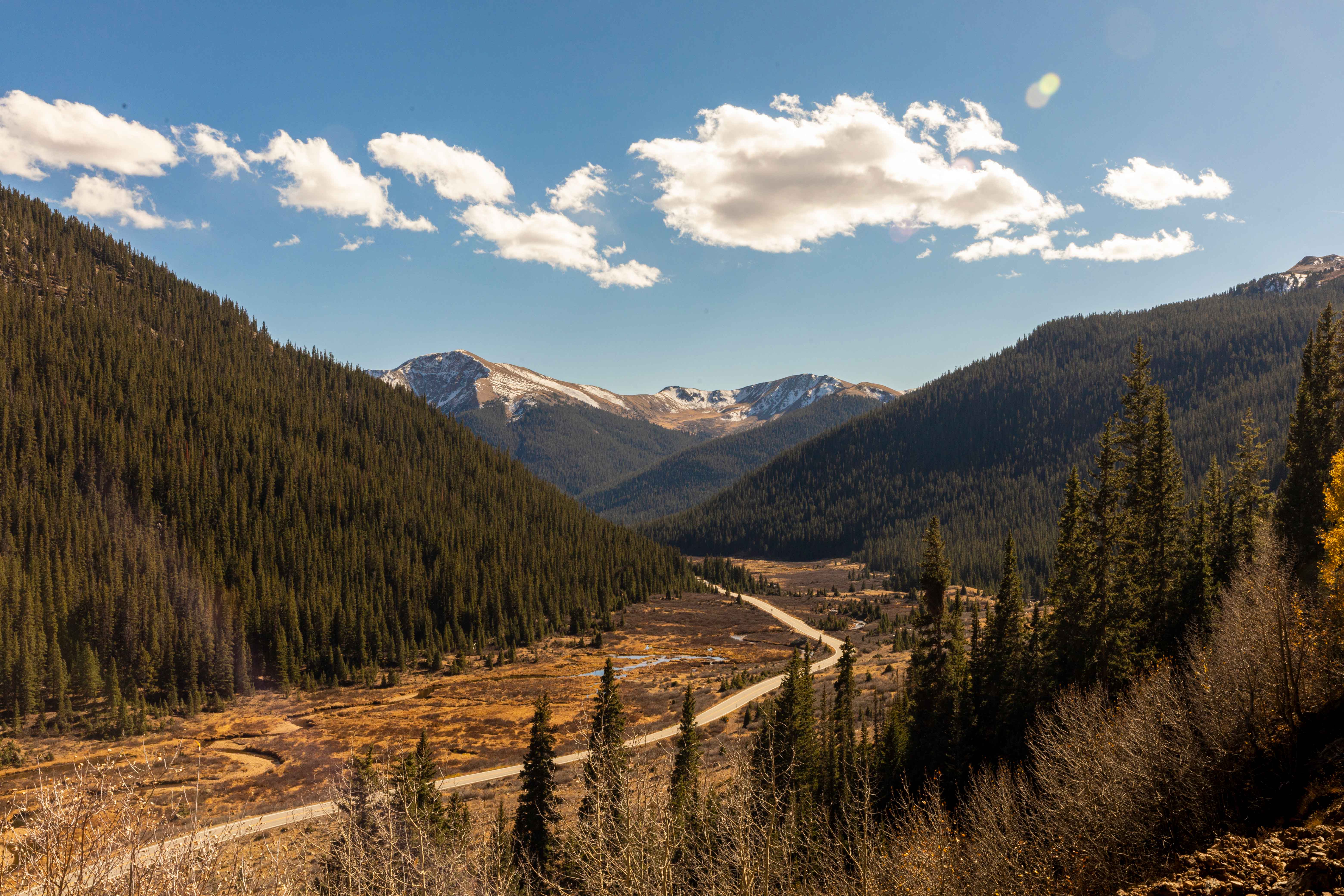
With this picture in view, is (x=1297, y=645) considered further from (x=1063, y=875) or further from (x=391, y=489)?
(x=391, y=489)

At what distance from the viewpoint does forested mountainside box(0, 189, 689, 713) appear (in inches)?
3735

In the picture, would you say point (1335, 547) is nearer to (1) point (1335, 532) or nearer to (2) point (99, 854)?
(1) point (1335, 532)

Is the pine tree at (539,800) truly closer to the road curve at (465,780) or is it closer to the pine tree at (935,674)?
the road curve at (465,780)

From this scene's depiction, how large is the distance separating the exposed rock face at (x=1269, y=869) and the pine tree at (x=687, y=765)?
26.7 meters

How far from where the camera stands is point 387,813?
26828 mm

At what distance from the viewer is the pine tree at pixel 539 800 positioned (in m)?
35.3

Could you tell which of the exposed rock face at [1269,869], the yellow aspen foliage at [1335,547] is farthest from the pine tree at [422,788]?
the yellow aspen foliage at [1335,547]

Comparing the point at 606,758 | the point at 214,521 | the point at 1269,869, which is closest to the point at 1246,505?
the point at 1269,869

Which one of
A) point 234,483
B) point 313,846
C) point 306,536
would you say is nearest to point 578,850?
point 313,846

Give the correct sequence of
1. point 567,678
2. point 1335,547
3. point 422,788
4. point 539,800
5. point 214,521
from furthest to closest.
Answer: point 214,521 → point 567,678 → point 539,800 → point 422,788 → point 1335,547

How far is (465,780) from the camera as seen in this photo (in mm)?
62000

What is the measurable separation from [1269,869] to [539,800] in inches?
1316

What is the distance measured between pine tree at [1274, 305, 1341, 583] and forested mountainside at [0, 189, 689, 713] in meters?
118

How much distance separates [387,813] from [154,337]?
204 metres
